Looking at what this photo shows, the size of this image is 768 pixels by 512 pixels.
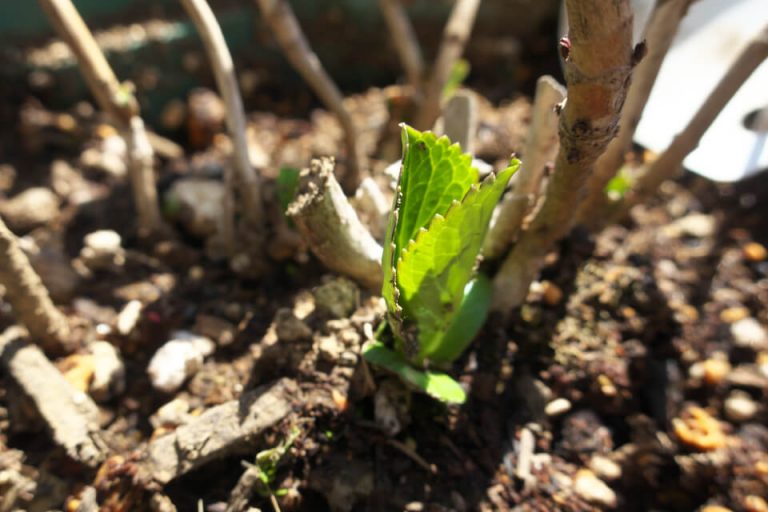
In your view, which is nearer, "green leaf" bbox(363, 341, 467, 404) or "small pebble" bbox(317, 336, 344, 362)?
"green leaf" bbox(363, 341, 467, 404)

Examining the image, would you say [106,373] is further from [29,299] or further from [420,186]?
[420,186]

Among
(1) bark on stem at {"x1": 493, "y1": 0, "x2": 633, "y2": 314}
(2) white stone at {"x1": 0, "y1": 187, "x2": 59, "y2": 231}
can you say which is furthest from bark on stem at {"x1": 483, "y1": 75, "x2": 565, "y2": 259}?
(2) white stone at {"x1": 0, "y1": 187, "x2": 59, "y2": 231}

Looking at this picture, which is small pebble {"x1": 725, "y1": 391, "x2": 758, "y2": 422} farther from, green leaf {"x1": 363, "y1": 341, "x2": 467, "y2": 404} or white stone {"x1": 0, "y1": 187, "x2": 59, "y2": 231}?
white stone {"x1": 0, "y1": 187, "x2": 59, "y2": 231}

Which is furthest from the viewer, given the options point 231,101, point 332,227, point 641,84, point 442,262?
point 231,101

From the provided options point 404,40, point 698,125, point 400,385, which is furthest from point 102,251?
point 698,125

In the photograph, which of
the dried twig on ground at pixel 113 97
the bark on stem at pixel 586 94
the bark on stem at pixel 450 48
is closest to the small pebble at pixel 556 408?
the bark on stem at pixel 586 94

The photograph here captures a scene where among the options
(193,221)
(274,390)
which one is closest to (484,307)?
(274,390)

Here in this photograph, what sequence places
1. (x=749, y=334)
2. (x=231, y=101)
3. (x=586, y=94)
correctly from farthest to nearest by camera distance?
(x=749, y=334) < (x=231, y=101) < (x=586, y=94)
